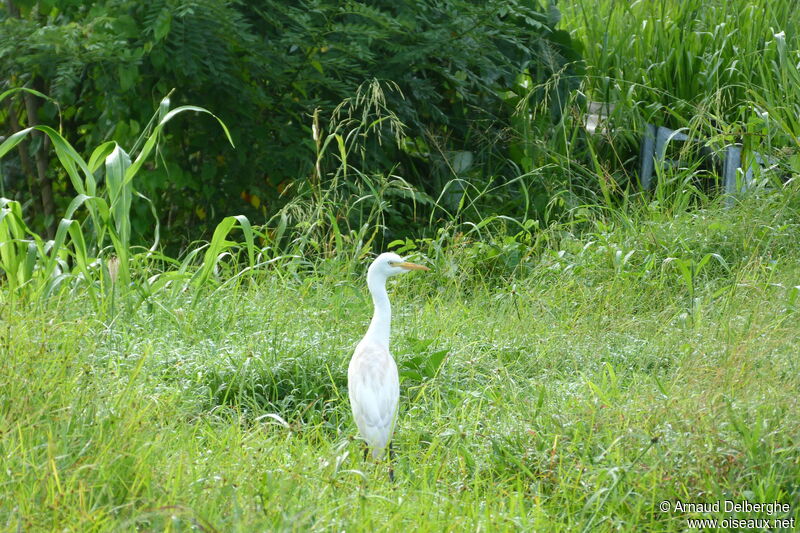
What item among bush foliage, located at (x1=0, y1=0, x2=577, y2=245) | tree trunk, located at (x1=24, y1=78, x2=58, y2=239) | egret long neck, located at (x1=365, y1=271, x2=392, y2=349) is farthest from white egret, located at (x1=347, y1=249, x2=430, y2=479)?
tree trunk, located at (x1=24, y1=78, x2=58, y2=239)

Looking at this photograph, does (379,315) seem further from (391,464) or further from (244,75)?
(244,75)

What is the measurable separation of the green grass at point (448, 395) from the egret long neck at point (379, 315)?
0.24 metres

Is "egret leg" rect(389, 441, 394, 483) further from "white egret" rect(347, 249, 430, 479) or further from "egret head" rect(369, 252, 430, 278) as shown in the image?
"egret head" rect(369, 252, 430, 278)

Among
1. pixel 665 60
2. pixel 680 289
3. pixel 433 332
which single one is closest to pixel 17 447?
pixel 433 332

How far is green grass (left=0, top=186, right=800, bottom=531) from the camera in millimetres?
2285

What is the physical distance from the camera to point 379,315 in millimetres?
3160

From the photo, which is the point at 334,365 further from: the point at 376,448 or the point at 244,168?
the point at 244,168

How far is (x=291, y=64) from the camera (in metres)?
4.69

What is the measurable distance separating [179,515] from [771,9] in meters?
5.63

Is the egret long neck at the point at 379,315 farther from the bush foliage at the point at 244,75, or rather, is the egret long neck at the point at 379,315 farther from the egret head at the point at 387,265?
the bush foliage at the point at 244,75

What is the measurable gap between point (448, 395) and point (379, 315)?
1.48 ft

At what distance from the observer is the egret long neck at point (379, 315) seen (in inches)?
123

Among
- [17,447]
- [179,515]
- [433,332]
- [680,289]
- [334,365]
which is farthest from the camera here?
[680,289]

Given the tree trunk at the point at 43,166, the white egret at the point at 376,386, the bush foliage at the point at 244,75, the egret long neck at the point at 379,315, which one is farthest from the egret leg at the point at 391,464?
the tree trunk at the point at 43,166
